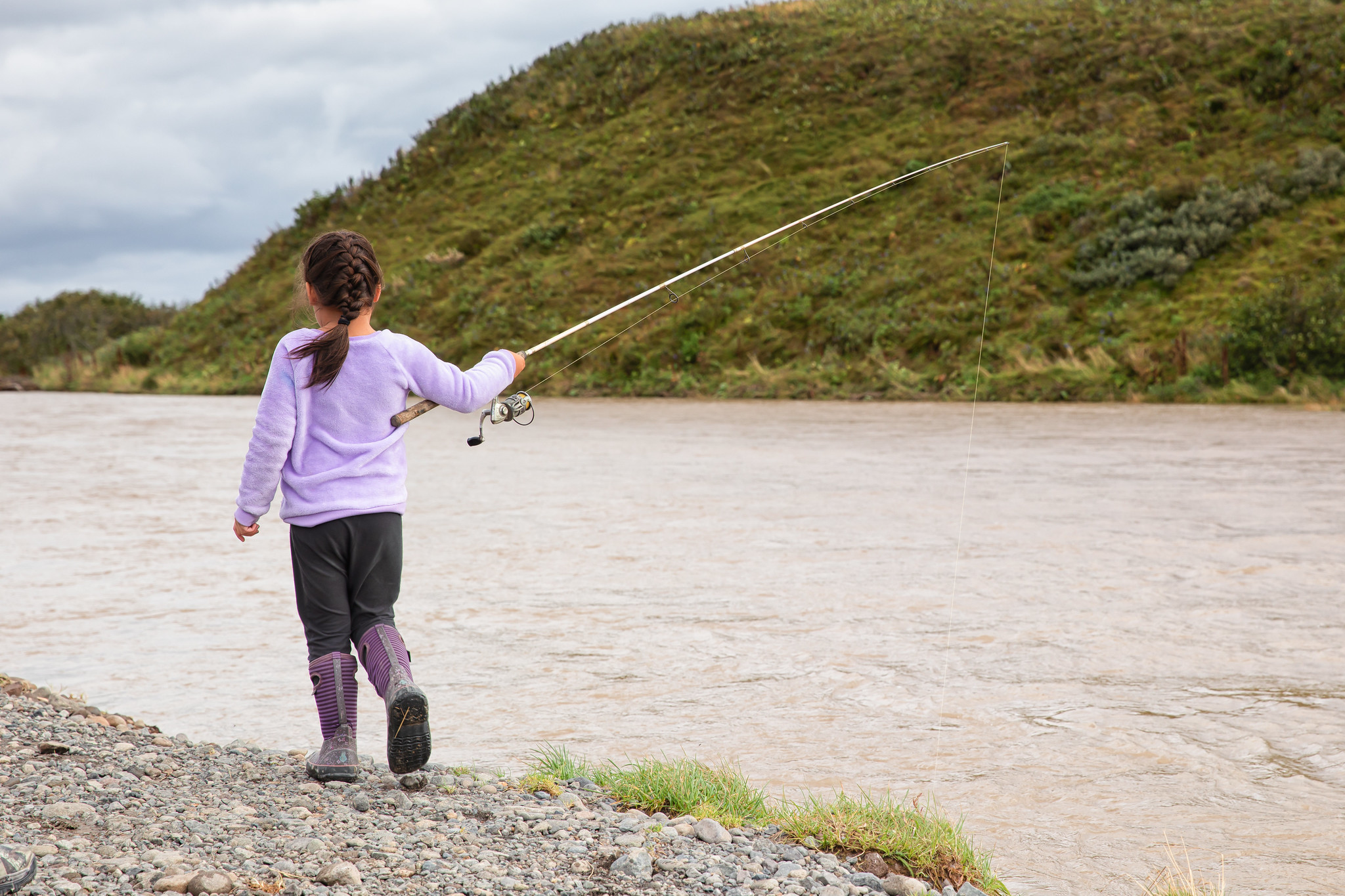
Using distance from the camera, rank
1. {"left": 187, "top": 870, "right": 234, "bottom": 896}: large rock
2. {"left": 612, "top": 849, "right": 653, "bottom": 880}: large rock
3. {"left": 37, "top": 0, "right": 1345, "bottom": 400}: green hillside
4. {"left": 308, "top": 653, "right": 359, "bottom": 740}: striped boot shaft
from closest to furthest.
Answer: {"left": 187, "top": 870, "right": 234, "bottom": 896}: large rock
{"left": 612, "top": 849, "right": 653, "bottom": 880}: large rock
{"left": 308, "top": 653, "right": 359, "bottom": 740}: striped boot shaft
{"left": 37, "top": 0, "right": 1345, "bottom": 400}: green hillside

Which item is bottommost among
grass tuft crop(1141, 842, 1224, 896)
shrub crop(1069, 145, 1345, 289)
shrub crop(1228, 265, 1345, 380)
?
grass tuft crop(1141, 842, 1224, 896)

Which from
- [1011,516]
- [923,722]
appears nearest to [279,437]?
[923,722]

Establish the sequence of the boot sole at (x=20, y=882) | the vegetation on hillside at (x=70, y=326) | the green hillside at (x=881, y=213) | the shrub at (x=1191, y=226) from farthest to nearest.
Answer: the vegetation on hillside at (x=70, y=326) → the shrub at (x=1191, y=226) → the green hillside at (x=881, y=213) → the boot sole at (x=20, y=882)

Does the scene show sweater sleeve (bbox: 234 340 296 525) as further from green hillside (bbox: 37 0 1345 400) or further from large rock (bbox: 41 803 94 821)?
green hillside (bbox: 37 0 1345 400)

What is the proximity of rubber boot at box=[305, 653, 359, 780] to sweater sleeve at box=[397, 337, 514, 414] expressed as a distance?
2.96ft

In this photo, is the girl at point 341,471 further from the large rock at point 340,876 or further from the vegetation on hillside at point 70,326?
the vegetation on hillside at point 70,326

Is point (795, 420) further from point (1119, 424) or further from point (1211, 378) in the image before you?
point (1211, 378)

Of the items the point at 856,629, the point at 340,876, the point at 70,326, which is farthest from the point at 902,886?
the point at 70,326

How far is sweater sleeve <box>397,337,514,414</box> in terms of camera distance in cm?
388

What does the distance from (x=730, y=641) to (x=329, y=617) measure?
269 centimetres

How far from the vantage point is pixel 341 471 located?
148 inches

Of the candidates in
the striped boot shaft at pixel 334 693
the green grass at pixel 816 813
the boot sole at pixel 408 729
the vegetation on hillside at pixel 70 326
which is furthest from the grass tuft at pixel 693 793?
the vegetation on hillside at pixel 70 326

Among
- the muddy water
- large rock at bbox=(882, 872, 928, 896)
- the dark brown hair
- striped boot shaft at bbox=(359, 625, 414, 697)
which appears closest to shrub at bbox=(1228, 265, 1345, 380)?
the muddy water

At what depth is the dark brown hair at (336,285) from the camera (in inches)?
148
